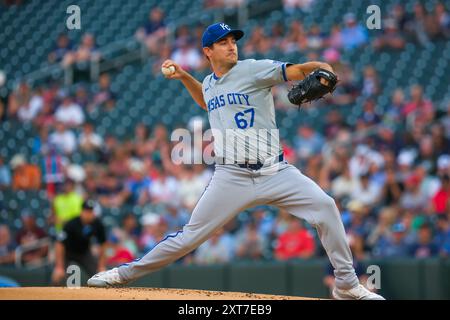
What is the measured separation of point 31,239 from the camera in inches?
421

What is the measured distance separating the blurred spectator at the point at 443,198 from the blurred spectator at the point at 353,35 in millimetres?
3466

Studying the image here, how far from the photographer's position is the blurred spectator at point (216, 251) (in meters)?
9.79

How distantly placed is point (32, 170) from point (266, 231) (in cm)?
378

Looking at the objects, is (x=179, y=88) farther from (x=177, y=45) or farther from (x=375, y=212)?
Answer: (x=375, y=212)

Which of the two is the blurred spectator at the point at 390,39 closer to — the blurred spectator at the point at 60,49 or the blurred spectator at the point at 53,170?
the blurred spectator at the point at 53,170

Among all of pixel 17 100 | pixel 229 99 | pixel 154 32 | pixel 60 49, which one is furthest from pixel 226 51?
pixel 60 49

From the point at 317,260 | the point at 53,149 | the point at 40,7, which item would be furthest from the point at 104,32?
the point at 317,260

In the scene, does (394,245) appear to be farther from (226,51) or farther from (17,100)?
(17,100)

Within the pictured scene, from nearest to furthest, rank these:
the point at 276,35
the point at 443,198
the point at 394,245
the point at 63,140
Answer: the point at 394,245 → the point at 443,198 → the point at 63,140 → the point at 276,35

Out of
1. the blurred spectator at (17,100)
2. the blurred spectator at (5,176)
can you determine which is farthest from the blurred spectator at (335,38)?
the blurred spectator at (5,176)

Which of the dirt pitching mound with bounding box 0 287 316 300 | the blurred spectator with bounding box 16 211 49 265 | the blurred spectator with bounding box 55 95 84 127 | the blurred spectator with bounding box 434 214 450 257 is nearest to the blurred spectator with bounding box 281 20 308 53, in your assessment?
the blurred spectator with bounding box 55 95 84 127

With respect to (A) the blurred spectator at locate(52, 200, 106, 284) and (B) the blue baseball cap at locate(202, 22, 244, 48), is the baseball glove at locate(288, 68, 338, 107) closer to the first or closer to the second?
(B) the blue baseball cap at locate(202, 22, 244, 48)

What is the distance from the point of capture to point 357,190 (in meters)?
9.84

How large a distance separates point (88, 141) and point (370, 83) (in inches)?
156
